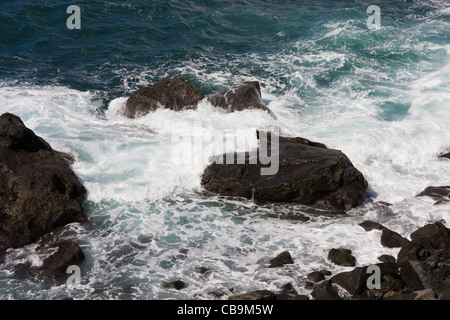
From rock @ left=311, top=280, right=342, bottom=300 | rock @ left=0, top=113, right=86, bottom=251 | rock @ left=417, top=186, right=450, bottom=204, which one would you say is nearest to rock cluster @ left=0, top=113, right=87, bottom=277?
rock @ left=0, top=113, right=86, bottom=251

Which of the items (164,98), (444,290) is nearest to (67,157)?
(164,98)

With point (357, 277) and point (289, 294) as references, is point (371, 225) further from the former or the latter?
point (289, 294)

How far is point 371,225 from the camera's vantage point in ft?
39.4

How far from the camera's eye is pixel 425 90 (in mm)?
19859

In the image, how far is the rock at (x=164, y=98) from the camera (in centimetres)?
1736

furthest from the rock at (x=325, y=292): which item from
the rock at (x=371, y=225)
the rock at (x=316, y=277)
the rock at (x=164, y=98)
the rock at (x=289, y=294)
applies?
the rock at (x=164, y=98)

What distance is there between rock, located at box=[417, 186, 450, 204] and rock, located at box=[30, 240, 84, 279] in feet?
27.7

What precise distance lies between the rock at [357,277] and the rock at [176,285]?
2.86 m

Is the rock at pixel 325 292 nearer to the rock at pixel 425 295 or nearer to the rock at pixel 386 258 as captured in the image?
the rock at pixel 425 295

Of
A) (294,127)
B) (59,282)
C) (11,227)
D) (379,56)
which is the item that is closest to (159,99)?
(294,127)

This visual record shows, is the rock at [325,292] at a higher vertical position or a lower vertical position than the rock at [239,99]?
lower

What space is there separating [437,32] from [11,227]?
22.0 meters

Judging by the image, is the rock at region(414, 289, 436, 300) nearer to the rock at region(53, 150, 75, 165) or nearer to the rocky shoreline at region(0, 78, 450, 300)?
the rocky shoreline at region(0, 78, 450, 300)
